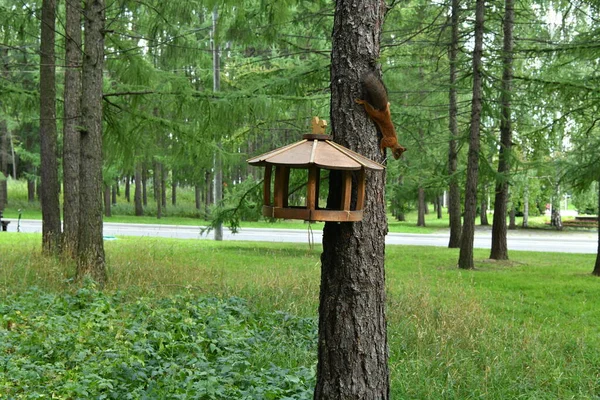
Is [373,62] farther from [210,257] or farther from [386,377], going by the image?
[210,257]

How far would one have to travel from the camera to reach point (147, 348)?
5008 millimetres

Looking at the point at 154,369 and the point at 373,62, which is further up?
the point at 373,62

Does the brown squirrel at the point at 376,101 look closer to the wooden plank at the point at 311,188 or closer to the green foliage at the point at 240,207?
the wooden plank at the point at 311,188

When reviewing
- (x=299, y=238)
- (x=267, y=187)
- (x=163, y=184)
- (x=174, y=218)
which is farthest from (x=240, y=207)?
(x=163, y=184)

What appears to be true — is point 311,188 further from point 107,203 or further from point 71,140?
point 107,203

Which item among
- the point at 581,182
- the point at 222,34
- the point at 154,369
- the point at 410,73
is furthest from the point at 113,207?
the point at 154,369

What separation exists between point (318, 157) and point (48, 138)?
9979 millimetres

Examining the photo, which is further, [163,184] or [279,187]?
[163,184]

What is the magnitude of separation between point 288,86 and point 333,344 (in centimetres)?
893

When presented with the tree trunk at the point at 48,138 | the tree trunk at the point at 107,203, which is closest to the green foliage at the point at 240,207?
the tree trunk at the point at 48,138

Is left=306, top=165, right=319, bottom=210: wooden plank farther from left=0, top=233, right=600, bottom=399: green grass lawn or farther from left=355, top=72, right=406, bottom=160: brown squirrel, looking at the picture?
left=0, top=233, right=600, bottom=399: green grass lawn

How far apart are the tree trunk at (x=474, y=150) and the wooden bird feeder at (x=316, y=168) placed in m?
10.3

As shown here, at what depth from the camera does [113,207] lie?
36.8m

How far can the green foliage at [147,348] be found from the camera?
13.8ft
